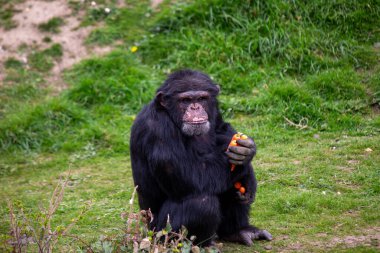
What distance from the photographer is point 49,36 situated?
12.2 meters

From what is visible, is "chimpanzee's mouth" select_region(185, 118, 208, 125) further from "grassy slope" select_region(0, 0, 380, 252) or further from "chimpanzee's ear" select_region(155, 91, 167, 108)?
"grassy slope" select_region(0, 0, 380, 252)

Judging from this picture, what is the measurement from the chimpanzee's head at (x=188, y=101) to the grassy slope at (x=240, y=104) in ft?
4.95

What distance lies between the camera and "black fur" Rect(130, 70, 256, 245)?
573 centimetres

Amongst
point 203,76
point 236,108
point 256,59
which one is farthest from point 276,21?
point 203,76

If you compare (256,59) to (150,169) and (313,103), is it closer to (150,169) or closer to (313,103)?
(313,103)

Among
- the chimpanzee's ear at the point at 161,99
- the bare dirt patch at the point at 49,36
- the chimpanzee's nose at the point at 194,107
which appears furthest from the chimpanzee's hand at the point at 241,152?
the bare dirt patch at the point at 49,36

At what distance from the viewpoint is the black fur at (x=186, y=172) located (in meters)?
5.73

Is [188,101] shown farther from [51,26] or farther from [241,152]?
[51,26]

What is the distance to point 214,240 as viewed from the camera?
6.27m

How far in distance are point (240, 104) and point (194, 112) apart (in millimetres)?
4365

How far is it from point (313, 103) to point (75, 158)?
3.80m

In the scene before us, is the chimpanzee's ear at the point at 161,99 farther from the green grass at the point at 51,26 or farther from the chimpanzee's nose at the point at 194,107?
the green grass at the point at 51,26

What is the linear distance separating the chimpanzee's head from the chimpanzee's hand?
33 centimetres

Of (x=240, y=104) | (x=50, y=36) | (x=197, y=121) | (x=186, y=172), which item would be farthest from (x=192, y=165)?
(x=50, y=36)
